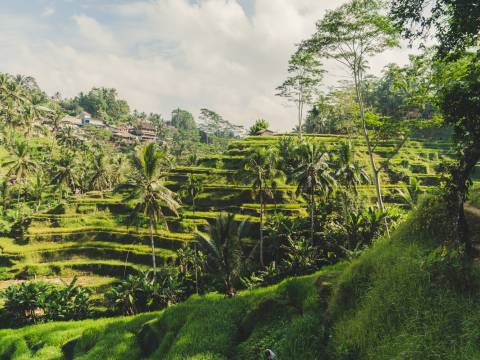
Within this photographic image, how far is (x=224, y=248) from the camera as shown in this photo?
22328 mm

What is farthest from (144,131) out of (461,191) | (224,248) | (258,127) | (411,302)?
(461,191)

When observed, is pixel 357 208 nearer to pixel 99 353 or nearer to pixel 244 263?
pixel 244 263

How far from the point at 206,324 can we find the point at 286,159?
34.2m

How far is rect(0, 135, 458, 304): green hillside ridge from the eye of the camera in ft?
141

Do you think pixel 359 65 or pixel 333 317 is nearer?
pixel 333 317

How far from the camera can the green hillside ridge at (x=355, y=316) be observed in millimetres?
8234

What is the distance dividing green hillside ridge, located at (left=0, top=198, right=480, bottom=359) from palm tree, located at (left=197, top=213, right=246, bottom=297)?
2.86m

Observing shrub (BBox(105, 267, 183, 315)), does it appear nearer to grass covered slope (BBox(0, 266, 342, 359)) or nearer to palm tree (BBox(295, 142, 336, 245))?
grass covered slope (BBox(0, 266, 342, 359))

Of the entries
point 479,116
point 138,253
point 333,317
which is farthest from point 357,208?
point 479,116

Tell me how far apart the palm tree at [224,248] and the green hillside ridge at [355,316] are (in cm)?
286

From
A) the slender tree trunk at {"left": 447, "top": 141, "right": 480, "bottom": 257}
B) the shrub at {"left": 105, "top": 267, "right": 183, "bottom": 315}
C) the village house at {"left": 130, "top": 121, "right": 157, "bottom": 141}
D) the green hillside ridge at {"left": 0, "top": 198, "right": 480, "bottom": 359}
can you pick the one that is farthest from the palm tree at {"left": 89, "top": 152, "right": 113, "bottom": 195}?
the slender tree trunk at {"left": 447, "top": 141, "right": 480, "bottom": 257}

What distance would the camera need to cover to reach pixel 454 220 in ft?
29.5

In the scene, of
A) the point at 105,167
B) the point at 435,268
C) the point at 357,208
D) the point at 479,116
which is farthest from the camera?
the point at 105,167

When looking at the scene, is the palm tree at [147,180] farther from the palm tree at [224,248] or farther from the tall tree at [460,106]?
the tall tree at [460,106]
